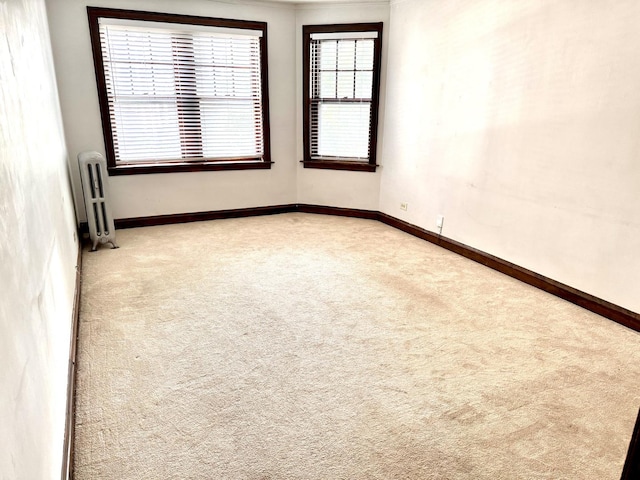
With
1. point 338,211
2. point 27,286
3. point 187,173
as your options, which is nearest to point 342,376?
point 27,286

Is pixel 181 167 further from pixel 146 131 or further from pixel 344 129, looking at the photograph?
pixel 344 129

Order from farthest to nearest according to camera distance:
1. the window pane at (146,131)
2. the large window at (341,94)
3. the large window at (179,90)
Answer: the large window at (341,94)
the window pane at (146,131)
the large window at (179,90)

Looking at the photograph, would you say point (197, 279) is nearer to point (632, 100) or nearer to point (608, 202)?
point (608, 202)

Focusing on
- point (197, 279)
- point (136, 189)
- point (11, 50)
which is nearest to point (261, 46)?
point (136, 189)

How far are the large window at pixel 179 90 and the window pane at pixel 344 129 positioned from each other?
711 millimetres

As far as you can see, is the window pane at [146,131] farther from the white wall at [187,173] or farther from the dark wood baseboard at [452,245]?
the dark wood baseboard at [452,245]

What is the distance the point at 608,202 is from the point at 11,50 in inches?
133

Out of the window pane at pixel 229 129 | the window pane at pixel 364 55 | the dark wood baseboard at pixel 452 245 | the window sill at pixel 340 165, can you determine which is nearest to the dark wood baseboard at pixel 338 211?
the dark wood baseboard at pixel 452 245

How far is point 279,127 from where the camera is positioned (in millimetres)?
5172

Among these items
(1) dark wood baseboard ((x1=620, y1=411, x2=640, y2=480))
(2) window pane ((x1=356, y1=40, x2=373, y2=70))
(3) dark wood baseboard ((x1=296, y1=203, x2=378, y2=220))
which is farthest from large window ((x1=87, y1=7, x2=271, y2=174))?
(1) dark wood baseboard ((x1=620, y1=411, x2=640, y2=480))

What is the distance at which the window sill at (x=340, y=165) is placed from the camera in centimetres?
509

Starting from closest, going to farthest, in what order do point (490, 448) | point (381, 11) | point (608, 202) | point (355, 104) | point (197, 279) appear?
point (490, 448)
point (608, 202)
point (197, 279)
point (381, 11)
point (355, 104)

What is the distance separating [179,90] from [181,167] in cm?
84

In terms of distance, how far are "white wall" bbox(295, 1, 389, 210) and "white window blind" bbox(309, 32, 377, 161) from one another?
146 mm
